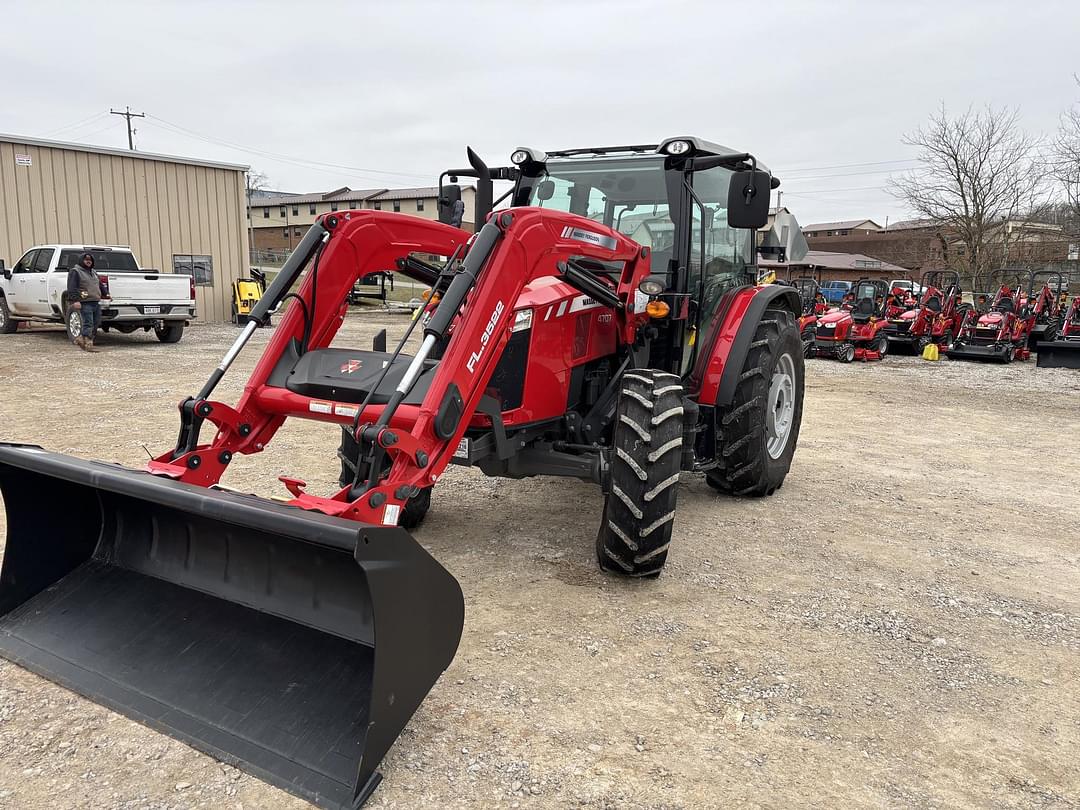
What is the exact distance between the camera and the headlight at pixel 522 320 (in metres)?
3.79

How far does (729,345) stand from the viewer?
5055mm

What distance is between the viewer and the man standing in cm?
1319

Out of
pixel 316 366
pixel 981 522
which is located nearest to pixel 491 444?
pixel 316 366

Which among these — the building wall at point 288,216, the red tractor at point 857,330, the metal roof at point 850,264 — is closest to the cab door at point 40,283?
the red tractor at point 857,330

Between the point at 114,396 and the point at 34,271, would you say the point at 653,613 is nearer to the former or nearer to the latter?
the point at 114,396

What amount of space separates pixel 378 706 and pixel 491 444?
1.66 metres

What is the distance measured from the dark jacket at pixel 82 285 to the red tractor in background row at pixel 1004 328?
16590 mm

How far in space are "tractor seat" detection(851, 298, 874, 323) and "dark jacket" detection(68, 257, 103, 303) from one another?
14.4m

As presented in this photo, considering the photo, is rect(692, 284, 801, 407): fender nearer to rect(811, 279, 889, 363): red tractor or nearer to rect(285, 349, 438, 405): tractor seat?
rect(285, 349, 438, 405): tractor seat

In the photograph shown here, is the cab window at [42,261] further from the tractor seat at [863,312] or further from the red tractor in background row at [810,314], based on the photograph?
the tractor seat at [863,312]

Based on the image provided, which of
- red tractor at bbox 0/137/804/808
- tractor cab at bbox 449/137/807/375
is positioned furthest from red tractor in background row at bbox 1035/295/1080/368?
red tractor at bbox 0/137/804/808


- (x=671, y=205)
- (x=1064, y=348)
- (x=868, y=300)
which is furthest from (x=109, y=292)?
(x=1064, y=348)

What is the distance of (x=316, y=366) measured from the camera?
358 cm

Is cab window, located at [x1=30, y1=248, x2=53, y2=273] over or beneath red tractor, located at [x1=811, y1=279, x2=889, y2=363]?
over
